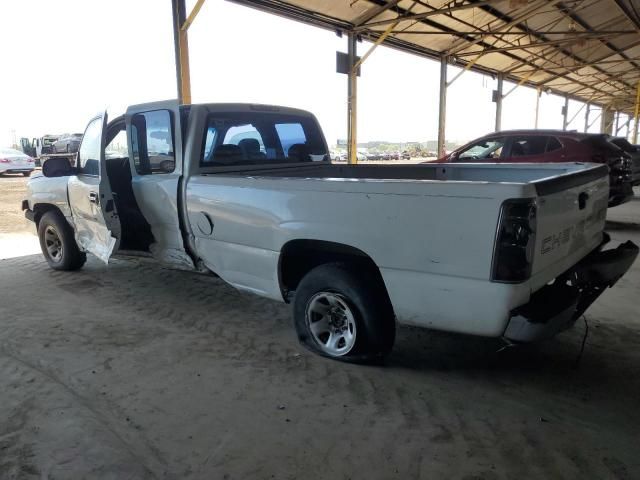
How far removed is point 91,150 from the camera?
5.06m

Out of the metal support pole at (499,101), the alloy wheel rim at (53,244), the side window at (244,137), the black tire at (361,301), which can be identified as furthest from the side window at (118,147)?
the metal support pole at (499,101)

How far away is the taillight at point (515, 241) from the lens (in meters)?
2.33

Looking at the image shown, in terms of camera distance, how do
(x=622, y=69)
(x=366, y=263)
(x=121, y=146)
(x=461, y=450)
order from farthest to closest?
(x=622, y=69) → (x=121, y=146) → (x=366, y=263) → (x=461, y=450)

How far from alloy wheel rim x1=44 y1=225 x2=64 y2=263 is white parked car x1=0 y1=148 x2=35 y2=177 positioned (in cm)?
1627

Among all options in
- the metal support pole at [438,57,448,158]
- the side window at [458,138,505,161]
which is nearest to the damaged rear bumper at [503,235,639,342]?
the side window at [458,138,505,161]

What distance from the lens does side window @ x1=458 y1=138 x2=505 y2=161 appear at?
8500 mm

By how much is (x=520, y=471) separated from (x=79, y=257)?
541cm

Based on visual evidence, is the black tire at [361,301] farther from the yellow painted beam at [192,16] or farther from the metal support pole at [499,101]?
the metal support pole at [499,101]

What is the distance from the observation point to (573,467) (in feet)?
7.37

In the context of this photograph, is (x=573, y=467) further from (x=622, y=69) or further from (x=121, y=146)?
(x=622, y=69)

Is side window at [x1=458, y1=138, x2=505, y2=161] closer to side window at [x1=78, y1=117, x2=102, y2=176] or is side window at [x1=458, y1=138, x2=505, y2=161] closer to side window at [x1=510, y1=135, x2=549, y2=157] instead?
side window at [x1=510, y1=135, x2=549, y2=157]

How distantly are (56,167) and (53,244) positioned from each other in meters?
1.43

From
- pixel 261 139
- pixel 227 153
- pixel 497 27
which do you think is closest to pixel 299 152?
pixel 261 139

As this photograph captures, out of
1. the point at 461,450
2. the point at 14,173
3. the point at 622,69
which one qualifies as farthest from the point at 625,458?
the point at 622,69
